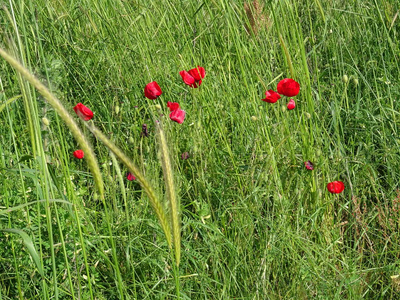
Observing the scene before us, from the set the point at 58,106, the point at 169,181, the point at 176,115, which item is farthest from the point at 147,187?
the point at 176,115

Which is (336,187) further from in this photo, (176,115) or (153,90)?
(153,90)

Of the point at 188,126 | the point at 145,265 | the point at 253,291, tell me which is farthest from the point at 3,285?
the point at 188,126

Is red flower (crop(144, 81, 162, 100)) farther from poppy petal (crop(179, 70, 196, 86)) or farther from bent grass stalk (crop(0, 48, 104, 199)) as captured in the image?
bent grass stalk (crop(0, 48, 104, 199))

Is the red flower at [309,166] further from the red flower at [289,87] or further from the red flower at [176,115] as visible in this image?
the red flower at [176,115]

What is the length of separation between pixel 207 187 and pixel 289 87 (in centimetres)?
44

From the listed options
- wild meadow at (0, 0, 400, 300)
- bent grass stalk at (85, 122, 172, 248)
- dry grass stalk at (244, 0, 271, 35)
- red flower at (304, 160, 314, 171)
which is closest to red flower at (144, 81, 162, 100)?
wild meadow at (0, 0, 400, 300)

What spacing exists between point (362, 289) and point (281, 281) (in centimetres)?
23

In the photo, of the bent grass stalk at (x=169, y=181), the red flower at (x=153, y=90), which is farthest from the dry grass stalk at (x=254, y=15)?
the bent grass stalk at (x=169, y=181)

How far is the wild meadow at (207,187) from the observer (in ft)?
4.55

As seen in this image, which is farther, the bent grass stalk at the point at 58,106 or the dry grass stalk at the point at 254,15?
the dry grass stalk at the point at 254,15

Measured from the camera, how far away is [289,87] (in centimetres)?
167

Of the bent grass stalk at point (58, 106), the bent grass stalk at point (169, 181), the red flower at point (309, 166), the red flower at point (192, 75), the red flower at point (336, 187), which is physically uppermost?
the bent grass stalk at point (58, 106)

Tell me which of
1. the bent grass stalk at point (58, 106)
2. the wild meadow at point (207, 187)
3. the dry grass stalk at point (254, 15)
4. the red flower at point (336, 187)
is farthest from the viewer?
the dry grass stalk at point (254, 15)

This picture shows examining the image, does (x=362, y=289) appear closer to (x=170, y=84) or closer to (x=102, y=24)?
(x=170, y=84)
